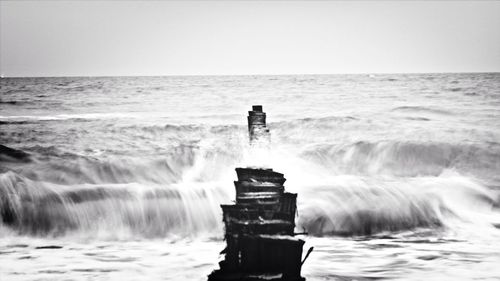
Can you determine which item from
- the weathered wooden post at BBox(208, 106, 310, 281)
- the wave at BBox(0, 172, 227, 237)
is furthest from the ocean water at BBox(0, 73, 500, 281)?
the weathered wooden post at BBox(208, 106, 310, 281)

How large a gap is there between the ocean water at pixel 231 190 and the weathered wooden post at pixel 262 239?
1.32 ft

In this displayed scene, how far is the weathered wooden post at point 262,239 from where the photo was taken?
4.11 m

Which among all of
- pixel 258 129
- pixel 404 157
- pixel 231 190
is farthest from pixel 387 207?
pixel 258 129

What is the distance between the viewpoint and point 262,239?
13.4ft

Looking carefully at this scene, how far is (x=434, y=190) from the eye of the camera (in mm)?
13648

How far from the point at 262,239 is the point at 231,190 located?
28.5 ft

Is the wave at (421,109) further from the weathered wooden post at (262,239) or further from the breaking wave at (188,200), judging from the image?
the weathered wooden post at (262,239)

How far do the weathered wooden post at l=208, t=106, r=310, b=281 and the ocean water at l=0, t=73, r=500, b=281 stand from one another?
0.40 meters

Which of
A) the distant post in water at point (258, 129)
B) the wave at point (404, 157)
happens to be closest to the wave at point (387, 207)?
the wave at point (404, 157)

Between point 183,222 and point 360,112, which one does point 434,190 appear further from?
point 360,112

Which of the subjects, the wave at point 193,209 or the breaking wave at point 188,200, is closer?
the wave at point 193,209

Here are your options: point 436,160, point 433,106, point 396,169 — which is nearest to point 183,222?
point 396,169

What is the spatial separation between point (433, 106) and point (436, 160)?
41.5ft

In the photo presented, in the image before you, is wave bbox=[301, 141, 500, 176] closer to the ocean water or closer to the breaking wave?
the ocean water
